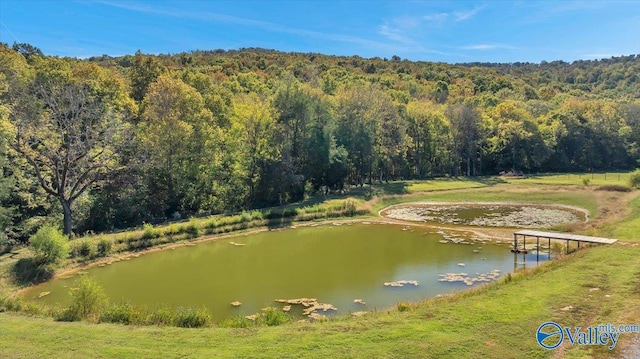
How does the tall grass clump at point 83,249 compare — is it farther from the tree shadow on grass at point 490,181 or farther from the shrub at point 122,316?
the tree shadow on grass at point 490,181

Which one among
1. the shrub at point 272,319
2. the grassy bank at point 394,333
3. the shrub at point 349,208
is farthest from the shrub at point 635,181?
the shrub at point 272,319

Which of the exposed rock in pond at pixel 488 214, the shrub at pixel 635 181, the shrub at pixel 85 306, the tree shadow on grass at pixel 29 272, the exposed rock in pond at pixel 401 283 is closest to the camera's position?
the shrub at pixel 85 306

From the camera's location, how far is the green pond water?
19.0 metres

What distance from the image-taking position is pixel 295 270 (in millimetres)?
23234

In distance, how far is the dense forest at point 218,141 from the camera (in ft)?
94.6

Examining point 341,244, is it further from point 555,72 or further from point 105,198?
point 555,72

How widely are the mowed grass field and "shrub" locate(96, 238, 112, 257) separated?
A: 437 inches

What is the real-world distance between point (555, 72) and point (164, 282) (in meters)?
199

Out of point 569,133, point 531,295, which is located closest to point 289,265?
point 531,295

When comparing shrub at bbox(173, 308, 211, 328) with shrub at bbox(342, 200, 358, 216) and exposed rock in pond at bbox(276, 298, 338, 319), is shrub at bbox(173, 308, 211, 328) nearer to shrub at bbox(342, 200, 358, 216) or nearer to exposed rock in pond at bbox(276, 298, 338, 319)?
exposed rock in pond at bbox(276, 298, 338, 319)

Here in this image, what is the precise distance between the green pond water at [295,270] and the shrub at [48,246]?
1.25 metres

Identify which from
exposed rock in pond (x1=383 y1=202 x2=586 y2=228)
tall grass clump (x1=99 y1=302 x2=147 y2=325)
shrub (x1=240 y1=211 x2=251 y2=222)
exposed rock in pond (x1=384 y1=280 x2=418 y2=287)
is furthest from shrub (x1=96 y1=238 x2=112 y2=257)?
exposed rock in pond (x1=383 y1=202 x2=586 y2=228)

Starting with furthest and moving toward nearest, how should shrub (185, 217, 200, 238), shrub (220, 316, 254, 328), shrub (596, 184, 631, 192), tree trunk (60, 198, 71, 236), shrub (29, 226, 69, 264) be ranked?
shrub (596, 184, 631, 192), shrub (185, 217, 200, 238), tree trunk (60, 198, 71, 236), shrub (29, 226, 69, 264), shrub (220, 316, 254, 328)

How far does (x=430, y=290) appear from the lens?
63.5 feet
